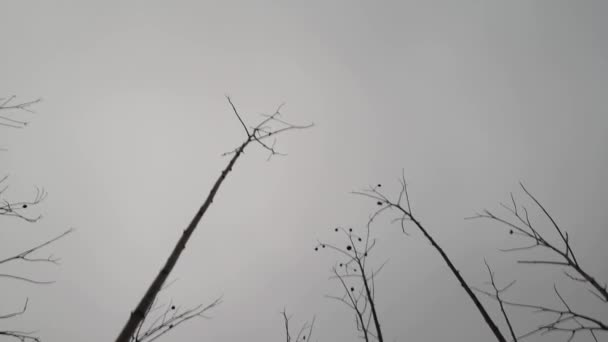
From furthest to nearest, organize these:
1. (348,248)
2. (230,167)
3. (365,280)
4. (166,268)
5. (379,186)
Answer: (348,248), (365,280), (379,186), (230,167), (166,268)

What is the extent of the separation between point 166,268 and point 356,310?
5.60 meters

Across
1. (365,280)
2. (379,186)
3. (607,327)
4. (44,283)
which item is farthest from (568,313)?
(44,283)

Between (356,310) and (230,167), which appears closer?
(230,167)

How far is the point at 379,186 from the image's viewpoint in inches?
195

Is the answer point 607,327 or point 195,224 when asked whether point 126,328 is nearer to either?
point 195,224

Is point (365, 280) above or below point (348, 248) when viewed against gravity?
below

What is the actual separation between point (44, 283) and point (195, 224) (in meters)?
2.76

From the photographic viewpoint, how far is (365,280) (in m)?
6.20

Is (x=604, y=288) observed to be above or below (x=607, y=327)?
above

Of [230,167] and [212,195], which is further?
[230,167]

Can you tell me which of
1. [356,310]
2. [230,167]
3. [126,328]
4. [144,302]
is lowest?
[126,328]

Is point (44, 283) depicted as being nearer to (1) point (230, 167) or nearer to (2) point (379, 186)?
(1) point (230, 167)

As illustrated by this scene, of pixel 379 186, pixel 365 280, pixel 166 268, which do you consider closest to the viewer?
pixel 166 268

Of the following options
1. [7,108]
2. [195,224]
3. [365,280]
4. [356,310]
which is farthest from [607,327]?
[7,108]
